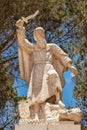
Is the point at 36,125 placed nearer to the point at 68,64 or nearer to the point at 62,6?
the point at 68,64

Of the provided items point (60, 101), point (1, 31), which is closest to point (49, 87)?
point (60, 101)

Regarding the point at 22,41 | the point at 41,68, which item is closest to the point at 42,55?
the point at 41,68

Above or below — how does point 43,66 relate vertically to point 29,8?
below

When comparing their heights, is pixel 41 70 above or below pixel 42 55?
below

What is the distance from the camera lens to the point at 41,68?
11766 millimetres

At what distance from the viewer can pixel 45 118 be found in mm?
11023

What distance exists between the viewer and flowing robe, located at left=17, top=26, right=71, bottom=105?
11.5m

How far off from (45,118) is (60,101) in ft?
1.97

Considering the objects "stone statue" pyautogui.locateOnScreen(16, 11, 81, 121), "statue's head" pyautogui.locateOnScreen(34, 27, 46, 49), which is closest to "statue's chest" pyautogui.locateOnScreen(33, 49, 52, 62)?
"stone statue" pyautogui.locateOnScreen(16, 11, 81, 121)

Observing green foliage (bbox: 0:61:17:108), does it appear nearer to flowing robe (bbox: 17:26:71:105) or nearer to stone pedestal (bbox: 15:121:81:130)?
flowing robe (bbox: 17:26:71:105)

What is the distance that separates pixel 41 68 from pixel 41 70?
0.19ft

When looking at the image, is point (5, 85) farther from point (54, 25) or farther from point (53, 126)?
point (53, 126)

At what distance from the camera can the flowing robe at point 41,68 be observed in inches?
452

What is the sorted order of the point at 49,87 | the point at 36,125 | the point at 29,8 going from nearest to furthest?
1. the point at 36,125
2. the point at 49,87
3. the point at 29,8
